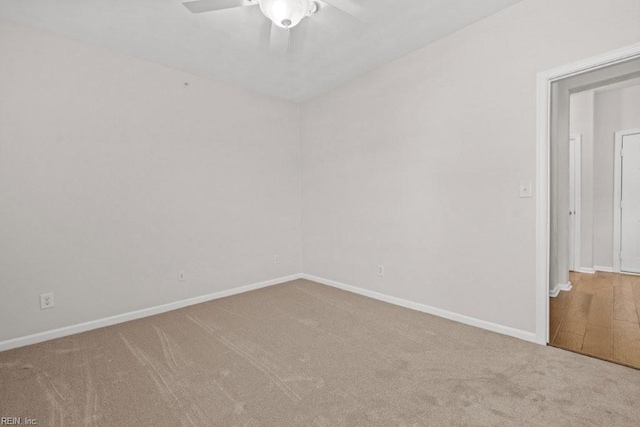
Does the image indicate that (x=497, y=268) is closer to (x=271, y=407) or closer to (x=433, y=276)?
(x=433, y=276)

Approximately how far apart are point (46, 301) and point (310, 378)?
7.85 ft

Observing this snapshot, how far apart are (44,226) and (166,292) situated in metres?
1.23

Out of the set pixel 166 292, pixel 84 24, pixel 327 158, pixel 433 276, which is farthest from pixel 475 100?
pixel 166 292

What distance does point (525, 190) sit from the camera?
2.37 metres

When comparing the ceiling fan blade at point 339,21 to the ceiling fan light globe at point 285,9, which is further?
the ceiling fan blade at point 339,21

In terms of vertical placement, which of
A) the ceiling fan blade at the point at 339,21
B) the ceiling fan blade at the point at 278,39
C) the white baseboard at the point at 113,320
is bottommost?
the white baseboard at the point at 113,320

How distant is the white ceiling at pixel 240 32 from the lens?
232 cm

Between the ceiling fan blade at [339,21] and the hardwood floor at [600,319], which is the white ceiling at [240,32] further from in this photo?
the hardwood floor at [600,319]

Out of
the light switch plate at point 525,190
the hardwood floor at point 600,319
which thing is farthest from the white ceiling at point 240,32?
the hardwood floor at point 600,319

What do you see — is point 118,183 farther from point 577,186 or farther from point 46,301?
point 577,186

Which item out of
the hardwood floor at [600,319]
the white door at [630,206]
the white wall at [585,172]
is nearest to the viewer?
the hardwood floor at [600,319]

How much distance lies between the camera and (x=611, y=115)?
182 inches

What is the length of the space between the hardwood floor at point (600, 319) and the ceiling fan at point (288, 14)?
304 cm

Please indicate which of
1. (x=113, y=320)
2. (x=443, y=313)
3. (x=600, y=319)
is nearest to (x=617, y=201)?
(x=600, y=319)
